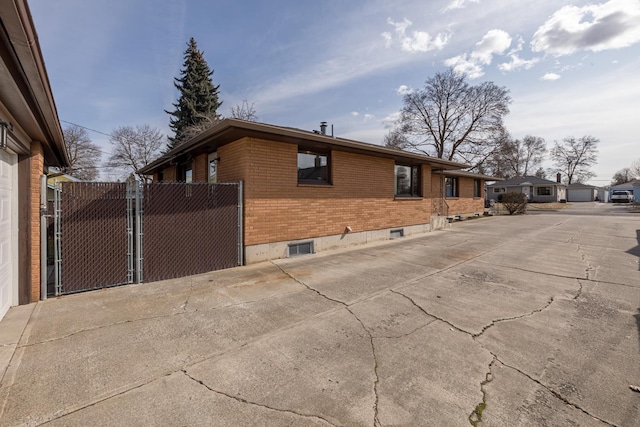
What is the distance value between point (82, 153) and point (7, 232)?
34.4m

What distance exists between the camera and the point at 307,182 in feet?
25.9

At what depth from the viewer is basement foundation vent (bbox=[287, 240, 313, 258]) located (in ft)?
24.4

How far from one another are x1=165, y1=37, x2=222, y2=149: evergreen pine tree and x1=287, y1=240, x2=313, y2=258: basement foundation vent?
22.5 m

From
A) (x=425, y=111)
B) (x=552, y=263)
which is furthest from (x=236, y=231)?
(x=425, y=111)

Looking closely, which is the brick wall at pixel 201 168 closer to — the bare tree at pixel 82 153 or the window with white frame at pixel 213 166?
the window with white frame at pixel 213 166

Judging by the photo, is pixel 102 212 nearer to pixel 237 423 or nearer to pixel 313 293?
pixel 313 293

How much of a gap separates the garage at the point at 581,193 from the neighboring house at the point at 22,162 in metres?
66.1

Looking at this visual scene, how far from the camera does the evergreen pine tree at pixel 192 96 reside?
26.1 metres

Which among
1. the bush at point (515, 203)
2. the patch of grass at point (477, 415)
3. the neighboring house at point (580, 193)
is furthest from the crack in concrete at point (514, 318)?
the neighboring house at point (580, 193)

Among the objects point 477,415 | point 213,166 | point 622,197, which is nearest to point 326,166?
point 213,166

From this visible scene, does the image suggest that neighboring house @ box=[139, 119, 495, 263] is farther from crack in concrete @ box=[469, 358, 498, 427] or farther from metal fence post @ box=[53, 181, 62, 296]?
crack in concrete @ box=[469, 358, 498, 427]

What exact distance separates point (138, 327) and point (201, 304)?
Result: 0.88 meters

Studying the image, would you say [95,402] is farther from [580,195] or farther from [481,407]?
[580,195]

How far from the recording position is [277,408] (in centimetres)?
207
